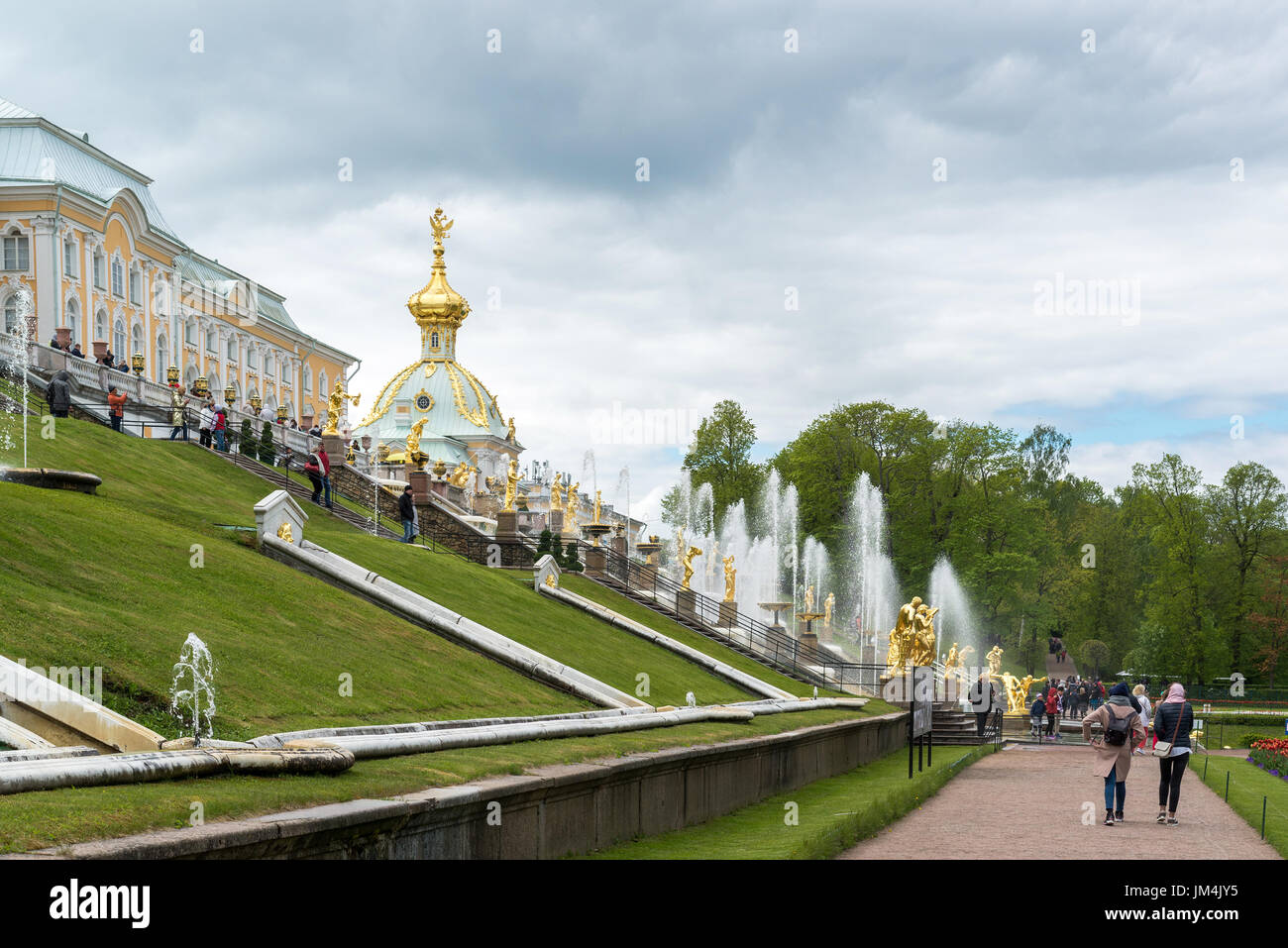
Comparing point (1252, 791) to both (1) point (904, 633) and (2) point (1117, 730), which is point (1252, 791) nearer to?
(2) point (1117, 730)

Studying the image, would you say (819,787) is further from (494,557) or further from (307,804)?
(494,557)

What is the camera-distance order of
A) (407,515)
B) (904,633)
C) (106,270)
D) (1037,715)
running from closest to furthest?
(904,633), (407,515), (1037,715), (106,270)

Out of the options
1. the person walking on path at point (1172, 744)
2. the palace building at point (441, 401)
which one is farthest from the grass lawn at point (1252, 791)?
the palace building at point (441, 401)

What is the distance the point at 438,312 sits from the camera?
100 meters

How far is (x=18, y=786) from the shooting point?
→ 7441 millimetres

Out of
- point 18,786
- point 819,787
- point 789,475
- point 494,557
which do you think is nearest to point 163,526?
point 819,787

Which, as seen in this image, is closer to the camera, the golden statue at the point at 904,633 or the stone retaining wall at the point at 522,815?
the stone retaining wall at the point at 522,815

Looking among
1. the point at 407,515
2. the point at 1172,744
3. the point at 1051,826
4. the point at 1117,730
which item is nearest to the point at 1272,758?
the point at 1172,744

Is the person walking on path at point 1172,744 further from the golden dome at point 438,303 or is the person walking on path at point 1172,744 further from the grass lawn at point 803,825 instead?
the golden dome at point 438,303

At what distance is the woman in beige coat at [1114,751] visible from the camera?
15141mm

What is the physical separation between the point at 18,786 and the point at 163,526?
12.2 metres

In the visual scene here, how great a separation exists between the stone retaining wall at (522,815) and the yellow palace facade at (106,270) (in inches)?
1191

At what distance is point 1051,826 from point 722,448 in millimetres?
68155
